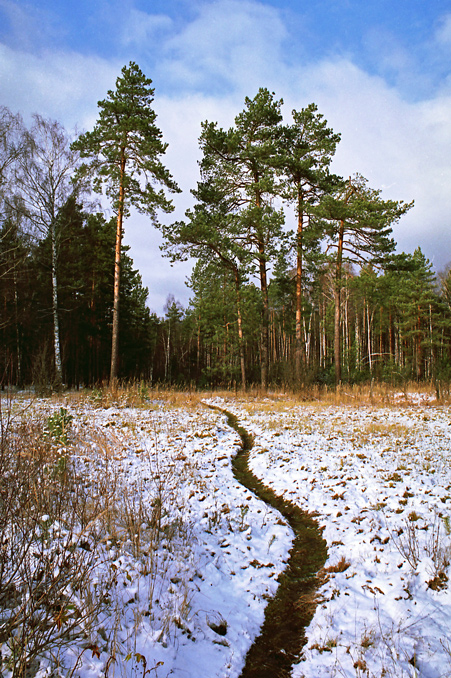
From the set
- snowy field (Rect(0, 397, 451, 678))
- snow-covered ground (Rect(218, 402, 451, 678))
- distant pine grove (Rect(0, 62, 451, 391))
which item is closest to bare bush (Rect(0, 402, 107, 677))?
snowy field (Rect(0, 397, 451, 678))

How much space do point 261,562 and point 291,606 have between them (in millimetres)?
672

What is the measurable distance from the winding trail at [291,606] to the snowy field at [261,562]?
79 mm

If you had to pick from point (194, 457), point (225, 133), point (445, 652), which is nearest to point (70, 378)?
point (225, 133)

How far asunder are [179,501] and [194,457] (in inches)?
84.8

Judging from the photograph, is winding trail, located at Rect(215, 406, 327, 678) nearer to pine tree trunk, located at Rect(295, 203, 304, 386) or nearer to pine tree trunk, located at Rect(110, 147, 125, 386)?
pine tree trunk, located at Rect(110, 147, 125, 386)

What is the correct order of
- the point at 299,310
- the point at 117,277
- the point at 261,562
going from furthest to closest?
the point at 299,310, the point at 117,277, the point at 261,562

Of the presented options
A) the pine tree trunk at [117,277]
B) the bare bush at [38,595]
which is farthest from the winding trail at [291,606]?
the pine tree trunk at [117,277]

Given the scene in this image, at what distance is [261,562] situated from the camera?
369 cm

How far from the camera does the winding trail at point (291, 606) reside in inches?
97.9

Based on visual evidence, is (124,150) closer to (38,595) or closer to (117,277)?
(117,277)

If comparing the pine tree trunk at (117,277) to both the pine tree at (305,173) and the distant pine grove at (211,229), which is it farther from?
the pine tree at (305,173)

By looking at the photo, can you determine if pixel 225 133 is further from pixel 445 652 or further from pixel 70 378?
pixel 445 652

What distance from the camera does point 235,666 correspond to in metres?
2.43

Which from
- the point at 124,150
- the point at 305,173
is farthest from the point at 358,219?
the point at 124,150
